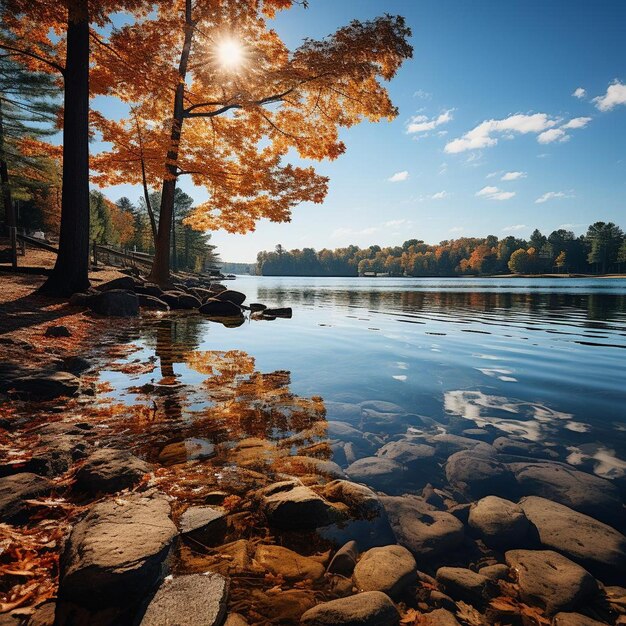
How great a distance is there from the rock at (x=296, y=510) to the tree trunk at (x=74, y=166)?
35.5 ft

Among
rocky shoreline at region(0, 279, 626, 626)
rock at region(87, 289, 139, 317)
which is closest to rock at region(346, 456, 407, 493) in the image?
rocky shoreline at region(0, 279, 626, 626)

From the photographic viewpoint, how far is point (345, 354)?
8.91 meters

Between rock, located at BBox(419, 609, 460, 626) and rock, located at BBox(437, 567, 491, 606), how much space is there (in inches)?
7.3

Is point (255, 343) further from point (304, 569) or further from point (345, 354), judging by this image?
point (304, 569)

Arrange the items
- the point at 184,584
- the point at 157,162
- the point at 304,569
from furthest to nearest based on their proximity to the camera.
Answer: the point at 157,162, the point at 304,569, the point at 184,584

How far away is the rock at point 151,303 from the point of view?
1445cm

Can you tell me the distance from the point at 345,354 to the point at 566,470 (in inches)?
220

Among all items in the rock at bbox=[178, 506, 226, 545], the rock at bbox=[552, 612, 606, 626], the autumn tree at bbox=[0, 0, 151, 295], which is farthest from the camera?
the autumn tree at bbox=[0, 0, 151, 295]

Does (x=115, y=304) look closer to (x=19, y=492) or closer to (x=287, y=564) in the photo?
(x=19, y=492)

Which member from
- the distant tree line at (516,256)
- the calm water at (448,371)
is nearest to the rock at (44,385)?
the calm water at (448,371)

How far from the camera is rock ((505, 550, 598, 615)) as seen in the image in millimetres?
2139

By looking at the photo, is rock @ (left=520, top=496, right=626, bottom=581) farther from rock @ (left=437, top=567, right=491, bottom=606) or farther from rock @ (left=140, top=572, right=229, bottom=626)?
rock @ (left=140, top=572, right=229, bottom=626)

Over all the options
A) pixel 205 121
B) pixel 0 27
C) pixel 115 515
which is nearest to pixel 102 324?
pixel 115 515

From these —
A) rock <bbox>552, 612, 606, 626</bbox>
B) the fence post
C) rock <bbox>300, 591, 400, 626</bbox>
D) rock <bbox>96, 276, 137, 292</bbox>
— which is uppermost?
the fence post
